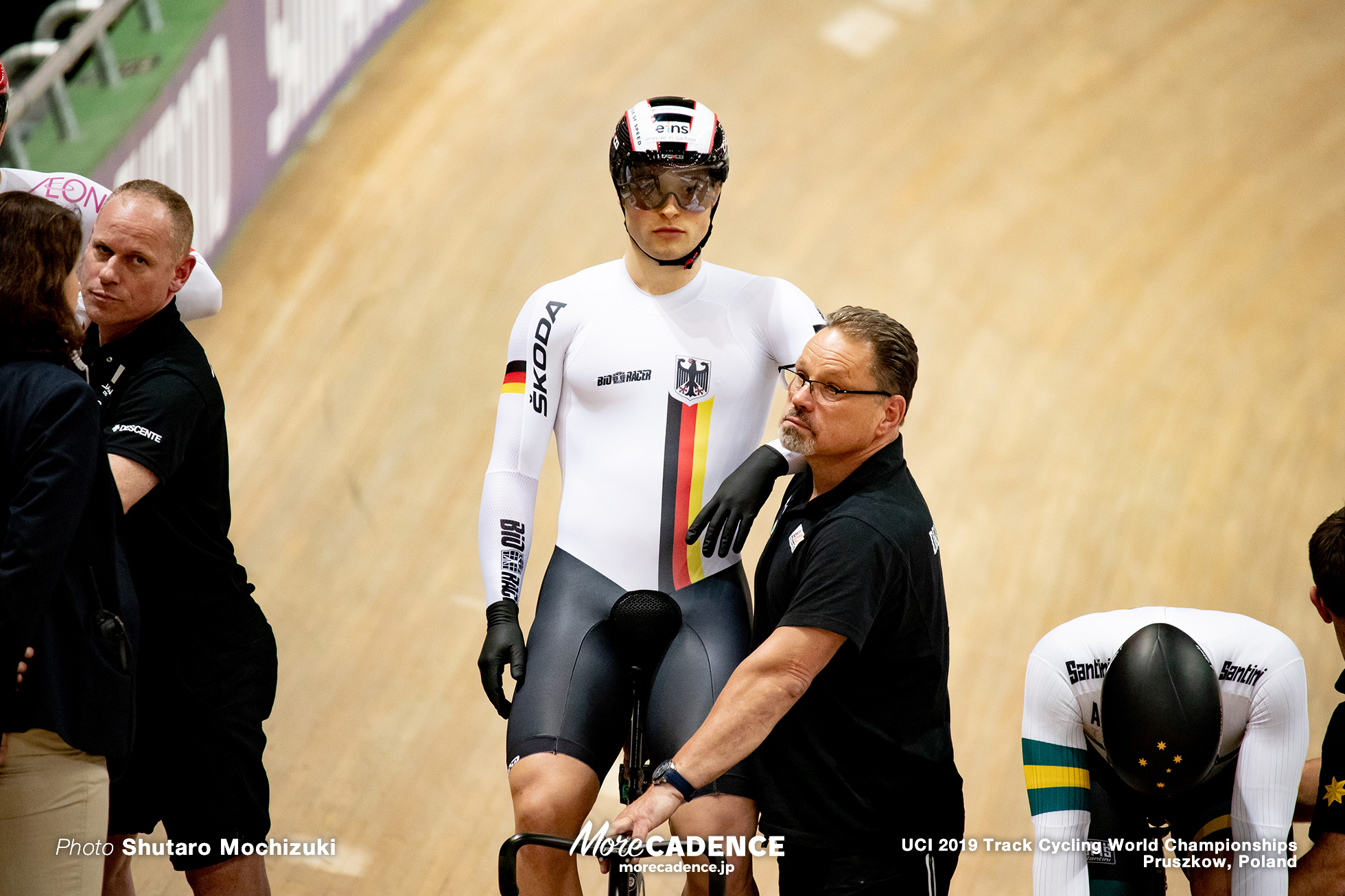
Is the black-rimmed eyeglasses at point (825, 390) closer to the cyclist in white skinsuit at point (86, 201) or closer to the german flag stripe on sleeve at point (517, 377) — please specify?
the german flag stripe on sleeve at point (517, 377)

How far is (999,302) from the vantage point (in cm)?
609

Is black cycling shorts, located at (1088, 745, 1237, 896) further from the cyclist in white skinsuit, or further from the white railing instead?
the white railing

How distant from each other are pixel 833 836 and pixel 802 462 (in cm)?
85

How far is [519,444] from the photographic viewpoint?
3.11 metres

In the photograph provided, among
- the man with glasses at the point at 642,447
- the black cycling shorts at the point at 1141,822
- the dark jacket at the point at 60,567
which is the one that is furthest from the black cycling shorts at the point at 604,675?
the dark jacket at the point at 60,567

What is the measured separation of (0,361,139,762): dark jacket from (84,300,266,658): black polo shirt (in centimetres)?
33

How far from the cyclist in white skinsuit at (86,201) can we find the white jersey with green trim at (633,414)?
30.0 inches

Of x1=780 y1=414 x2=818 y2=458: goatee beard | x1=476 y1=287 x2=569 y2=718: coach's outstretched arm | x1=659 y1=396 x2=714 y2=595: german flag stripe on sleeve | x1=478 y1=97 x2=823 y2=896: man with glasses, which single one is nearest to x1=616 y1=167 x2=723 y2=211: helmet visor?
x1=478 y1=97 x2=823 y2=896: man with glasses

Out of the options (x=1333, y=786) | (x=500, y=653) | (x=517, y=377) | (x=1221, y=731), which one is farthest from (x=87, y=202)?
(x=1333, y=786)

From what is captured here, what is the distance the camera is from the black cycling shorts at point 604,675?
2.80m

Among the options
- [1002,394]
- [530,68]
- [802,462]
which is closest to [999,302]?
[1002,394]

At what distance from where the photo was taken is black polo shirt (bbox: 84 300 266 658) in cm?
269

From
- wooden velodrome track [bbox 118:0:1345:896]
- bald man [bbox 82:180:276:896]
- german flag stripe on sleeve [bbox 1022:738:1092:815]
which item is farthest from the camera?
wooden velodrome track [bbox 118:0:1345:896]

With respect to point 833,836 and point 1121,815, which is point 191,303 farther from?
point 1121,815
